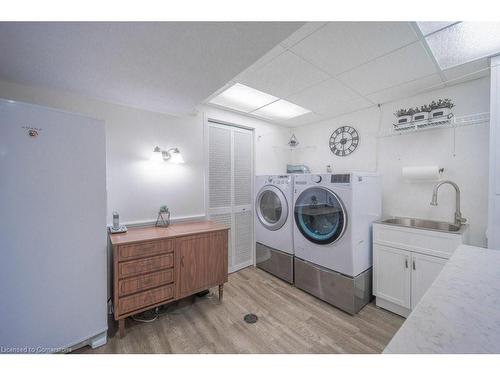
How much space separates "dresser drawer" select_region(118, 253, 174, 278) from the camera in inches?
61.2

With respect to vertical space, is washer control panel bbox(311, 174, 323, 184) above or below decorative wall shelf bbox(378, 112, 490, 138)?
below

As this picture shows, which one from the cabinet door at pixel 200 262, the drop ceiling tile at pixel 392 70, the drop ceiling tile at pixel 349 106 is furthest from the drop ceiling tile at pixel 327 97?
the cabinet door at pixel 200 262

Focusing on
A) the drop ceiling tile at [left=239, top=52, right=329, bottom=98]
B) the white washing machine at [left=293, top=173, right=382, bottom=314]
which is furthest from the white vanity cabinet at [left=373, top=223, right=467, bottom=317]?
the drop ceiling tile at [left=239, top=52, right=329, bottom=98]

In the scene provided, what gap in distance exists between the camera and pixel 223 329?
1.71m

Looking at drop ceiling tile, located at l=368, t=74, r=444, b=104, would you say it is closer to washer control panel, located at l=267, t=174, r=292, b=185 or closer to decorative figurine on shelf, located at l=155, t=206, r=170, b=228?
washer control panel, located at l=267, t=174, r=292, b=185

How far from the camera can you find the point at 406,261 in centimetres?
187

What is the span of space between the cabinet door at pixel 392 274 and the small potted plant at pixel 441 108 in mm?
1469

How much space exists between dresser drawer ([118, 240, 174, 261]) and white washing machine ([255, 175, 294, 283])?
4.72ft

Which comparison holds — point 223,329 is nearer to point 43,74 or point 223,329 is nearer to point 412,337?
point 412,337

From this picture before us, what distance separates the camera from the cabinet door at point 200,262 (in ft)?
6.03

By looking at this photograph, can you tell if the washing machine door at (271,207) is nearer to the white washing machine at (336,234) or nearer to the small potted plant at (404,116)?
the white washing machine at (336,234)

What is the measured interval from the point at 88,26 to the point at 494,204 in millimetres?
2968

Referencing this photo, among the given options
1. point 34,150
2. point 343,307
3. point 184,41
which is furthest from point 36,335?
point 343,307
